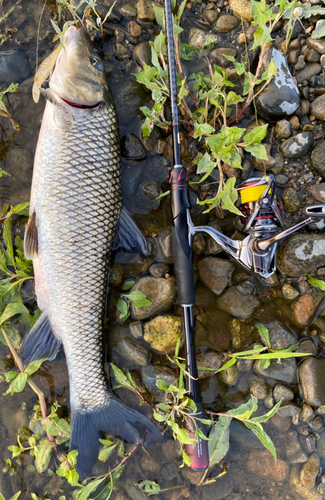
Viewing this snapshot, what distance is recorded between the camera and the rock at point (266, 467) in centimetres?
254

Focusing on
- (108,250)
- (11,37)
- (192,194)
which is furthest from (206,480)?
(11,37)

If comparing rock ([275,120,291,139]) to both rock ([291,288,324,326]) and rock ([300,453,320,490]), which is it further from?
rock ([300,453,320,490])

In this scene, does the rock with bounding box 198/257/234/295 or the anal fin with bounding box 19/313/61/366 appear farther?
the rock with bounding box 198/257/234/295

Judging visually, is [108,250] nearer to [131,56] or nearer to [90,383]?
[90,383]

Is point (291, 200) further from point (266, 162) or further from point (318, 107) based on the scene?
point (318, 107)

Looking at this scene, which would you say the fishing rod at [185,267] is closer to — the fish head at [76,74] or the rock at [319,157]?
the fish head at [76,74]

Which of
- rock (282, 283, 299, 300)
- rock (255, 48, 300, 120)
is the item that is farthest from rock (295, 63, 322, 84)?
rock (282, 283, 299, 300)

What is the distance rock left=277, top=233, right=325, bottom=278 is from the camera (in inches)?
93.0

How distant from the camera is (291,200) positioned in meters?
2.43

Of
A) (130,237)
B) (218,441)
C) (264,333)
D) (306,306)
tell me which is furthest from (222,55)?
(218,441)

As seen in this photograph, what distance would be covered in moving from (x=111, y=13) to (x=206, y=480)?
11.6 feet

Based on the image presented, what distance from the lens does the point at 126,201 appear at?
101 inches

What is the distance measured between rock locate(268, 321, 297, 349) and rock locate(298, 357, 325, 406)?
0.61 feet

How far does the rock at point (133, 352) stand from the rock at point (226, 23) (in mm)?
2436
